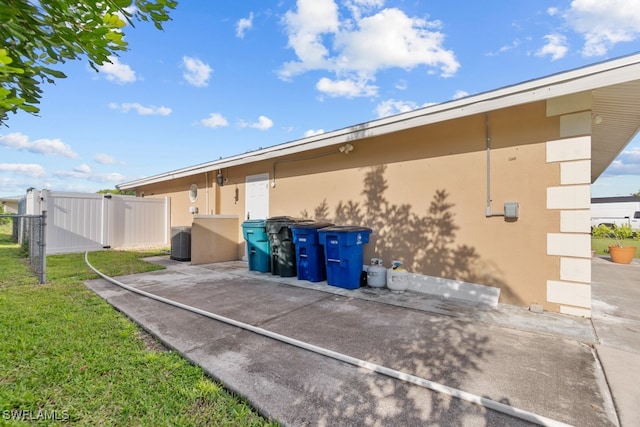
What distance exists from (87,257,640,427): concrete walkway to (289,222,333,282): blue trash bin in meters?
0.89

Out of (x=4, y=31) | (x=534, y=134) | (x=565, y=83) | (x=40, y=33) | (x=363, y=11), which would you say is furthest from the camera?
(x=363, y=11)

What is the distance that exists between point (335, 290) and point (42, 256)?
5788mm

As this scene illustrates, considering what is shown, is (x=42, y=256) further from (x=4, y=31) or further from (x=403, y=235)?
(x=403, y=235)

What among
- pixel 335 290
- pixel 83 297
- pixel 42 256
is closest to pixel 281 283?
pixel 335 290

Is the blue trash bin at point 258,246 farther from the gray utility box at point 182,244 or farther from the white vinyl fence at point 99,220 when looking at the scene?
the white vinyl fence at point 99,220

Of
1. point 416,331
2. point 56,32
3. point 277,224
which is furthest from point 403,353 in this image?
point 277,224

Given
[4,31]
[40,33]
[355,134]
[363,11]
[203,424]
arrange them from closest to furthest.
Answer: [4,31] → [40,33] → [203,424] → [355,134] → [363,11]

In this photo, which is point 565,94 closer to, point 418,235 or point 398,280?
point 418,235

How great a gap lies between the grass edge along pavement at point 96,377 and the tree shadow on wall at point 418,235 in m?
4.10

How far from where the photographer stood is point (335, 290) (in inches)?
209

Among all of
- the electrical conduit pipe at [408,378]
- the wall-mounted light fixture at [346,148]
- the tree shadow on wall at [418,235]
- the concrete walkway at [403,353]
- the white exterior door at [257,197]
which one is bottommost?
the concrete walkway at [403,353]

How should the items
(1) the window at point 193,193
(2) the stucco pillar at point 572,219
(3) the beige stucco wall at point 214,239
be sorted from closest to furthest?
(2) the stucco pillar at point 572,219, (3) the beige stucco wall at point 214,239, (1) the window at point 193,193

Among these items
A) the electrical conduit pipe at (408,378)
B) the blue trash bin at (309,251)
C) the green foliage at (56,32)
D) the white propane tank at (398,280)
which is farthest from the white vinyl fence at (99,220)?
the white propane tank at (398,280)

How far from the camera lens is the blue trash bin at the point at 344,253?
5.28 m
